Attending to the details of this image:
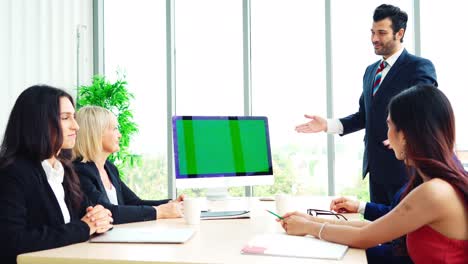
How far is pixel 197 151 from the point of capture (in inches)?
106

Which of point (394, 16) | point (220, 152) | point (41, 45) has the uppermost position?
point (41, 45)

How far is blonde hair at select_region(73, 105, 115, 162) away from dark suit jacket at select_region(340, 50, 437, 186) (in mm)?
1632

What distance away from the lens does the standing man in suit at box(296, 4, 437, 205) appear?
301cm

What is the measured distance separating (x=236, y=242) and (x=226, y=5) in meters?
4.16

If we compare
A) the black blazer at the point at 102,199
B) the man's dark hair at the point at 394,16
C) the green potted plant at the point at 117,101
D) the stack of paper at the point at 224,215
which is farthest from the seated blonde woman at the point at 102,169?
the green potted plant at the point at 117,101

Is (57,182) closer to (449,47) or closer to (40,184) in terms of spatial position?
(40,184)

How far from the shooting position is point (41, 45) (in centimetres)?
488

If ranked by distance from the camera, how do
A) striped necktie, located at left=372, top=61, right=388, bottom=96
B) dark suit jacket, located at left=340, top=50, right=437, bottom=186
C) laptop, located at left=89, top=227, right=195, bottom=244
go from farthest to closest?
1. striped necktie, located at left=372, top=61, right=388, bottom=96
2. dark suit jacket, located at left=340, top=50, right=437, bottom=186
3. laptop, located at left=89, top=227, right=195, bottom=244

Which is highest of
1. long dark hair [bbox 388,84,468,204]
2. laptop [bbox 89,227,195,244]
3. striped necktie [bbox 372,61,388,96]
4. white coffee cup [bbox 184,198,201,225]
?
striped necktie [bbox 372,61,388,96]

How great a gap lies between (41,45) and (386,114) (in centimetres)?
348

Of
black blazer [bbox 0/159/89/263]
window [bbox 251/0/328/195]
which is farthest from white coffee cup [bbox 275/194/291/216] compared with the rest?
window [bbox 251/0/328/195]

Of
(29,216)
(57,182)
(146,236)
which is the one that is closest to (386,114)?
(146,236)

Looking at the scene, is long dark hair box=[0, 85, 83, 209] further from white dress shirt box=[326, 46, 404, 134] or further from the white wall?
the white wall

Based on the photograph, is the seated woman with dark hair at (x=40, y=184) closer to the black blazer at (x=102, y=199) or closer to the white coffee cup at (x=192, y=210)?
the black blazer at (x=102, y=199)
